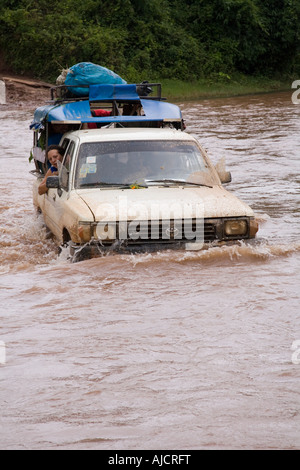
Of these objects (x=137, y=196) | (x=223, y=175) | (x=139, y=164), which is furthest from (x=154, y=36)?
(x=137, y=196)

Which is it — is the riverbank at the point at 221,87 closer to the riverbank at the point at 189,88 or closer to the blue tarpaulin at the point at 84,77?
the riverbank at the point at 189,88

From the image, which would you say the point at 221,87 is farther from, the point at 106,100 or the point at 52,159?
the point at 52,159

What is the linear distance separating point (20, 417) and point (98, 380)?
2.15 feet

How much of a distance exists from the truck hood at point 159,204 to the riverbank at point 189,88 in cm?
2750

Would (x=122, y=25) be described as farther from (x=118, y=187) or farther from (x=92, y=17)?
(x=118, y=187)

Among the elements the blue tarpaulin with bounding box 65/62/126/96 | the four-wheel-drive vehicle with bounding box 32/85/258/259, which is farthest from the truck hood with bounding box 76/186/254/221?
the blue tarpaulin with bounding box 65/62/126/96

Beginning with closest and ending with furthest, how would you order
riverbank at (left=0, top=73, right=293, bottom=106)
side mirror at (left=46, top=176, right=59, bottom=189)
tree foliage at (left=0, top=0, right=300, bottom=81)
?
side mirror at (left=46, top=176, right=59, bottom=189) < riverbank at (left=0, top=73, right=293, bottom=106) < tree foliage at (left=0, top=0, right=300, bottom=81)

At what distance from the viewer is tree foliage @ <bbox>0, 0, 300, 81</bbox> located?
4062cm

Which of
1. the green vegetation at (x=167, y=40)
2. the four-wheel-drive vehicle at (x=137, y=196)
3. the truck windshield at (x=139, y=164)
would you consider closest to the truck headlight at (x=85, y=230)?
the four-wheel-drive vehicle at (x=137, y=196)

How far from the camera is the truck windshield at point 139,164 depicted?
8.24 m

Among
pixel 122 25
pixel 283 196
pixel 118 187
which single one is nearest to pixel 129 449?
pixel 118 187

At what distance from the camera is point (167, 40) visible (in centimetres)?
4641

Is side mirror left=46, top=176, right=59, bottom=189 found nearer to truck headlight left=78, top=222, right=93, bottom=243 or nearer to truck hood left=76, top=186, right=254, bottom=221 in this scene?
truck hood left=76, top=186, right=254, bottom=221
